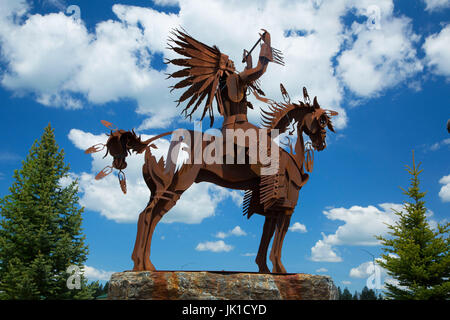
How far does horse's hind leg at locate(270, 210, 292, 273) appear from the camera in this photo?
25.6 ft

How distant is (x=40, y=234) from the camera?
12727 millimetres

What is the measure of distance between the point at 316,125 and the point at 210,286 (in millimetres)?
4196

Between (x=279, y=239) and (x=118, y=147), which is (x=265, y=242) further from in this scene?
(x=118, y=147)

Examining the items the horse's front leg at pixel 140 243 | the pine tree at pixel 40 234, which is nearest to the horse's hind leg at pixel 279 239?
the horse's front leg at pixel 140 243

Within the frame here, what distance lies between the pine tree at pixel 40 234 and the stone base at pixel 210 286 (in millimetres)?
7012

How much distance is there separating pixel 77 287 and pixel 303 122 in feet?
29.7

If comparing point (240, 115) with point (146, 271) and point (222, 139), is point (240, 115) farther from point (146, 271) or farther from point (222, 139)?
point (146, 271)

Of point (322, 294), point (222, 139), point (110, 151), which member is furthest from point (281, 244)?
point (110, 151)

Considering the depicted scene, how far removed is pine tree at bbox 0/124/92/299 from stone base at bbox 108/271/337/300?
7.01 meters

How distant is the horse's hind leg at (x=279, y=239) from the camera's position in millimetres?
7812

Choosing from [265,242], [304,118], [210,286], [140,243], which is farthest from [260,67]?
[210,286]

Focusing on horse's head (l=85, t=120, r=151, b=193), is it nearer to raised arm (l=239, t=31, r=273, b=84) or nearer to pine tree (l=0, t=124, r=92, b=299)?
raised arm (l=239, t=31, r=273, b=84)

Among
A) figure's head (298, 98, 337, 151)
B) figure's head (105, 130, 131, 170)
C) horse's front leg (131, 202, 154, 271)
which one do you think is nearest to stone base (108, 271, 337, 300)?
horse's front leg (131, 202, 154, 271)
